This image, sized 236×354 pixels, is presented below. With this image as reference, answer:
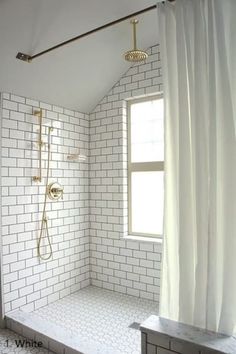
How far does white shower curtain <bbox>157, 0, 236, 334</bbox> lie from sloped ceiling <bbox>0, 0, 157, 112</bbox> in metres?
0.77

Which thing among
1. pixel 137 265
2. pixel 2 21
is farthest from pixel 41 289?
pixel 2 21

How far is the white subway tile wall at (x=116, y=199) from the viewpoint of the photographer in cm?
280

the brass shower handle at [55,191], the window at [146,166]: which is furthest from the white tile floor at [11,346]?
the window at [146,166]

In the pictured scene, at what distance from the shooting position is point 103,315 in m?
2.47

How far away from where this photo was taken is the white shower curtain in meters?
1.37

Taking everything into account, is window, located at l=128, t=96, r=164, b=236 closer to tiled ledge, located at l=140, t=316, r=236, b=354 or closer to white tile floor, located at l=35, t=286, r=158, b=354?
white tile floor, located at l=35, t=286, r=158, b=354

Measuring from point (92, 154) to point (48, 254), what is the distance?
3.95 feet

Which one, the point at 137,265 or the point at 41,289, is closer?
the point at 41,289

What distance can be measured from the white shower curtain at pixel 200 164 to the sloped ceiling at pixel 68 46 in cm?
77

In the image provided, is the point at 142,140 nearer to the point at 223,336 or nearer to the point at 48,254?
the point at 48,254

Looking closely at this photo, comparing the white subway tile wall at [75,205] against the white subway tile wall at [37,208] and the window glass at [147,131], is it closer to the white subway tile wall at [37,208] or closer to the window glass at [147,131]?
the white subway tile wall at [37,208]

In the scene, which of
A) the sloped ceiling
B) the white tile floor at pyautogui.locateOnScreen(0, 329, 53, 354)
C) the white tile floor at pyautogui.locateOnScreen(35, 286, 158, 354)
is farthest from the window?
the white tile floor at pyautogui.locateOnScreen(0, 329, 53, 354)

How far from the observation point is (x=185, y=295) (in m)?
1.46

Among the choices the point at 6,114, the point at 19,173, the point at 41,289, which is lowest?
the point at 41,289
